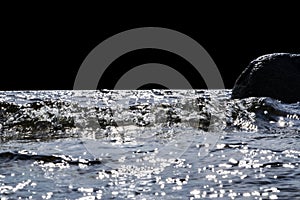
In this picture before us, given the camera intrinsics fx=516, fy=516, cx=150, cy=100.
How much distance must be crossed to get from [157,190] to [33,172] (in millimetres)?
702

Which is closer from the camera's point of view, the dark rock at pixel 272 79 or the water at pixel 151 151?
the water at pixel 151 151

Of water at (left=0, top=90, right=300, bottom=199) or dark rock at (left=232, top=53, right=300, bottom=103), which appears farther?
dark rock at (left=232, top=53, right=300, bottom=103)

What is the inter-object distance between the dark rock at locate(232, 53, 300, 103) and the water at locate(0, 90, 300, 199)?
0.37 m

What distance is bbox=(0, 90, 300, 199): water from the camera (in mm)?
2059

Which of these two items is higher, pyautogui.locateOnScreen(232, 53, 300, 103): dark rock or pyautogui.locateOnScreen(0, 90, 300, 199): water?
pyautogui.locateOnScreen(232, 53, 300, 103): dark rock

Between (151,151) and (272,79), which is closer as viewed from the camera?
(151,151)

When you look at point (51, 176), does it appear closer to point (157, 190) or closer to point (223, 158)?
point (157, 190)

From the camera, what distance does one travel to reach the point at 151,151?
9.75 ft

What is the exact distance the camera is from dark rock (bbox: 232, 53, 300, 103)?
18.7ft

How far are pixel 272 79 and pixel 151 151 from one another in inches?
125

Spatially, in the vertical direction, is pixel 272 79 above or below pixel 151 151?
above

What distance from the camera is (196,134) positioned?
3691 millimetres

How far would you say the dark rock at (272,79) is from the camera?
18.7 ft

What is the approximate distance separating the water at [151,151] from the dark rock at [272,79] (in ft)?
1.20
